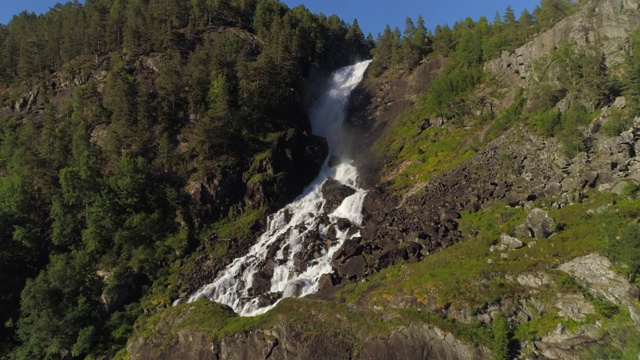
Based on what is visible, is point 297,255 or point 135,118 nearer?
point 297,255

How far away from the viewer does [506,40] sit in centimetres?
5272

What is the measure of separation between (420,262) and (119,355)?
25.4m

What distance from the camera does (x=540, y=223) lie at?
27.2 meters

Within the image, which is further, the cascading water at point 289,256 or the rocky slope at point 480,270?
the cascading water at point 289,256

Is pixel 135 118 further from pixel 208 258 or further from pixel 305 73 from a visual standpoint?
pixel 305 73

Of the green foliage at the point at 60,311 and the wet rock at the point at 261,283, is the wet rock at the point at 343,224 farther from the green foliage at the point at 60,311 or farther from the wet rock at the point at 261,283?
the green foliage at the point at 60,311

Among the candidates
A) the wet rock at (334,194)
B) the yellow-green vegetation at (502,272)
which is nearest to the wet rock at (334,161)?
the wet rock at (334,194)

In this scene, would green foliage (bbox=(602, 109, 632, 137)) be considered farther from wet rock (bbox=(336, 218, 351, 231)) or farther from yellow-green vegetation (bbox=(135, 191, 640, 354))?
wet rock (bbox=(336, 218, 351, 231))

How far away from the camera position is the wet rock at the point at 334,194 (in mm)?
43125

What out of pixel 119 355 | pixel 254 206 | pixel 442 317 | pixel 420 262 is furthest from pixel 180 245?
pixel 442 317

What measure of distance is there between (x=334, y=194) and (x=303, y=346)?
20.2m

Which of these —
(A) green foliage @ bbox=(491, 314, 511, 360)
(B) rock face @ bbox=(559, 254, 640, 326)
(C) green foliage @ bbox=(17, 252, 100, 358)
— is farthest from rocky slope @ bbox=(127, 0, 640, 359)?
(C) green foliage @ bbox=(17, 252, 100, 358)

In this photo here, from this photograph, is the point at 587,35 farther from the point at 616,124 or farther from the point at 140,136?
the point at 140,136

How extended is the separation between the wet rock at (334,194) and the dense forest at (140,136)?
20.3 feet
